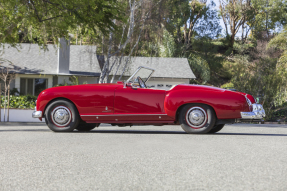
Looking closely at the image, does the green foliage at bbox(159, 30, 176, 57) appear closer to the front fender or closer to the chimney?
the chimney

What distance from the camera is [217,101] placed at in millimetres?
9102

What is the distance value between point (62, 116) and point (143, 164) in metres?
4.54

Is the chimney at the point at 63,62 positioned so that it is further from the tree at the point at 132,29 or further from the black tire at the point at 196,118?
the black tire at the point at 196,118

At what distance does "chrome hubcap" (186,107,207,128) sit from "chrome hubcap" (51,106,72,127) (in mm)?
2743

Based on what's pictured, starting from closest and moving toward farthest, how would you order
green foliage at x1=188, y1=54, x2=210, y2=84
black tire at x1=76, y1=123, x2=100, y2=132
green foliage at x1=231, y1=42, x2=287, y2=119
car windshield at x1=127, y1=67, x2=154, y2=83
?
car windshield at x1=127, y1=67, x2=154, y2=83, black tire at x1=76, y1=123, x2=100, y2=132, green foliage at x1=231, y1=42, x2=287, y2=119, green foliage at x1=188, y1=54, x2=210, y2=84

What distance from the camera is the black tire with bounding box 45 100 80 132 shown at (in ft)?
31.8

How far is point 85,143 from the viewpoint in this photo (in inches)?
312

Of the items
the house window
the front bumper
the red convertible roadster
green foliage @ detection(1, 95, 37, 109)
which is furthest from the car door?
the house window

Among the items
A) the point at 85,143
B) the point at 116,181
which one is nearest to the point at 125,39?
the point at 85,143

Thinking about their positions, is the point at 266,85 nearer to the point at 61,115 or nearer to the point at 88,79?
the point at 61,115

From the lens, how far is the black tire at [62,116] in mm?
9680

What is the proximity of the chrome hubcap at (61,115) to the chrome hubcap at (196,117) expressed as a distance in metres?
2.74

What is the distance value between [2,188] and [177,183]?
180 cm

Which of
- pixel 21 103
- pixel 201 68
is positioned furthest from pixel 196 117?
pixel 201 68
